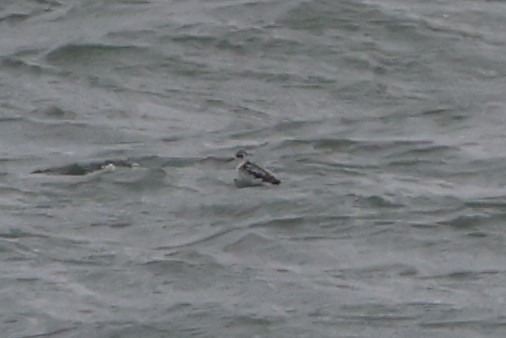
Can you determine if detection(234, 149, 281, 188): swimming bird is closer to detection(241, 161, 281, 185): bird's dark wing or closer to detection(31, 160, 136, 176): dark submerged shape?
detection(241, 161, 281, 185): bird's dark wing

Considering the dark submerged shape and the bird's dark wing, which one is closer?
the bird's dark wing

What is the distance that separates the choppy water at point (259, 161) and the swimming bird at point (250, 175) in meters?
0.09

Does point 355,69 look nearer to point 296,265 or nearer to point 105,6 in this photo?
point 105,6

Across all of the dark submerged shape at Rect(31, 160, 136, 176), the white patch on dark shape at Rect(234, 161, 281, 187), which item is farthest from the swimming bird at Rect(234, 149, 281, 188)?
the dark submerged shape at Rect(31, 160, 136, 176)

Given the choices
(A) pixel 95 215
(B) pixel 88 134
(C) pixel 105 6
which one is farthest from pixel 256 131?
(C) pixel 105 6

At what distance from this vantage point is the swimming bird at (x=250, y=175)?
16.5 meters

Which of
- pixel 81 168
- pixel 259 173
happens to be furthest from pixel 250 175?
pixel 81 168

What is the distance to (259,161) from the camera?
57.7ft

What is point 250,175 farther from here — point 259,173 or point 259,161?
point 259,161

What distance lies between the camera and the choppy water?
13930 millimetres

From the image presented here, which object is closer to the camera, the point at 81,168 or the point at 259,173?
the point at 259,173

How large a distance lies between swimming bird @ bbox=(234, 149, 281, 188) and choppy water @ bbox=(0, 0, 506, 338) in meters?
0.09

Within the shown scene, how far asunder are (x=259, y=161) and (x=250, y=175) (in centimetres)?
112

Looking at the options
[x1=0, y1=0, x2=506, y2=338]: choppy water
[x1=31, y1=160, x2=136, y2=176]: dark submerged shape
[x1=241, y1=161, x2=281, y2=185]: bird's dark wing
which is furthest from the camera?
[x1=31, y1=160, x2=136, y2=176]: dark submerged shape
